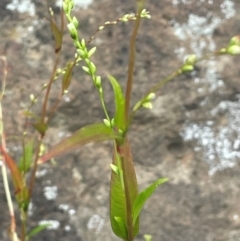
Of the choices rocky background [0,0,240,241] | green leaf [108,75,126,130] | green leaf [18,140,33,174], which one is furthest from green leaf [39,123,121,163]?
rocky background [0,0,240,241]

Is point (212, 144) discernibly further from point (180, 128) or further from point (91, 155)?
point (91, 155)

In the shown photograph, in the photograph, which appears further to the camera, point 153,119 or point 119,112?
point 153,119

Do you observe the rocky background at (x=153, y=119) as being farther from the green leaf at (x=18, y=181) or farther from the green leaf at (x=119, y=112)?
the green leaf at (x=119, y=112)

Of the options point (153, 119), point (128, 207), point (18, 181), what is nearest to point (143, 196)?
point (128, 207)

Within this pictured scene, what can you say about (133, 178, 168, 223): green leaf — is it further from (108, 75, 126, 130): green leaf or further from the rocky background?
the rocky background

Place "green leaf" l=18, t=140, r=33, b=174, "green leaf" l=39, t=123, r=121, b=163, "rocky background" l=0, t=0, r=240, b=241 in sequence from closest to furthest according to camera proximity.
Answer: "green leaf" l=39, t=123, r=121, b=163, "green leaf" l=18, t=140, r=33, b=174, "rocky background" l=0, t=0, r=240, b=241

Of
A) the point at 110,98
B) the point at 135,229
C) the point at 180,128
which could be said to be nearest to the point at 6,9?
the point at 110,98

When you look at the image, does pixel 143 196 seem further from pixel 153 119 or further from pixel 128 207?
pixel 153 119

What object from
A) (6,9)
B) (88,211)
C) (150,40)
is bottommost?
(88,211)

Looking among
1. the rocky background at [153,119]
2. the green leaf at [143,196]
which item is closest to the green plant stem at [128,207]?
the green leaf at [143,196]
